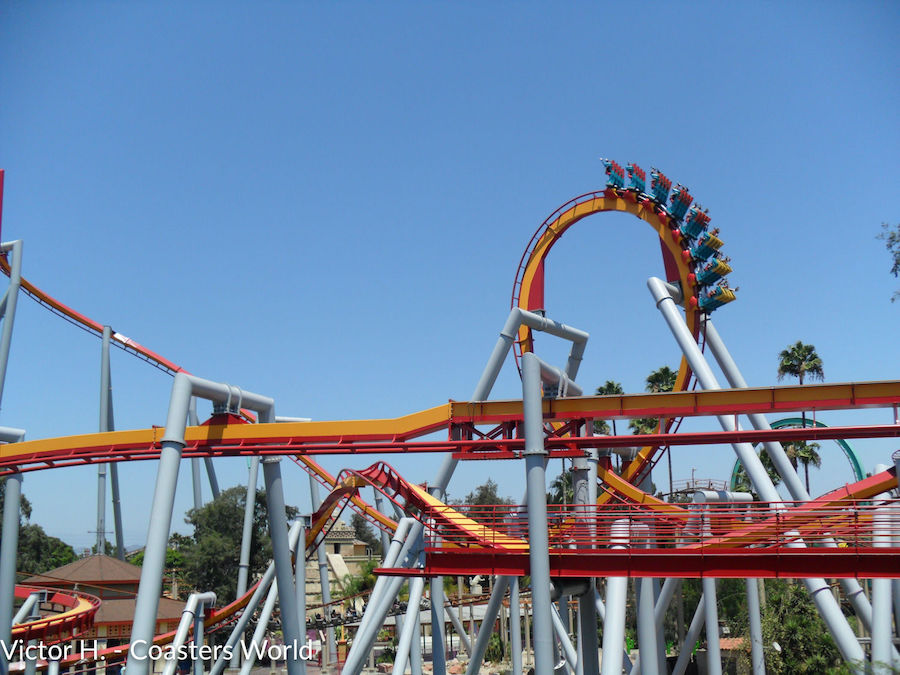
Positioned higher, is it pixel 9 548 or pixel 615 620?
pixel 9 548

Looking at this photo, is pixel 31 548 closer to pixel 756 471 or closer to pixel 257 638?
pixel 257 638

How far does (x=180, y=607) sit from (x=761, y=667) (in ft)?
86.6

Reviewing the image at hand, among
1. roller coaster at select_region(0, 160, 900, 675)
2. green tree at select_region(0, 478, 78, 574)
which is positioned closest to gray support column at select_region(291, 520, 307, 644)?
roller coaster at select_region(0, 160, 900, 675)

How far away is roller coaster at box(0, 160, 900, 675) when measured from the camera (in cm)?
1123

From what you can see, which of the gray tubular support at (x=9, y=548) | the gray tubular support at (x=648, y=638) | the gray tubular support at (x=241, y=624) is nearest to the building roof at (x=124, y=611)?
the gray tubular support at (x=241, y=624)

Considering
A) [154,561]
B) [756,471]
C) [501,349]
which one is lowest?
[154,561]

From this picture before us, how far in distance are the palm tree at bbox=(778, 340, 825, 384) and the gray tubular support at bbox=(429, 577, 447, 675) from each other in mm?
21867

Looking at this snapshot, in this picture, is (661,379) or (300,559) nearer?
(300,559)

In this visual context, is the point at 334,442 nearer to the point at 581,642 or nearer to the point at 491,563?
the point at 491,563

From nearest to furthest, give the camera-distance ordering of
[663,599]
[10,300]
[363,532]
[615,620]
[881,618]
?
[615,620]
[881,618]
[663,599]
[10,300]
[363,532]

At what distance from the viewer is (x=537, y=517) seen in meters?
10.7

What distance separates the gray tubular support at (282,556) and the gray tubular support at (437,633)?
2.55 meters

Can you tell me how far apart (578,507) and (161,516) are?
614cm

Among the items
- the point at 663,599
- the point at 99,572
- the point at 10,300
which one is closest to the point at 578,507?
the point at 663,599
